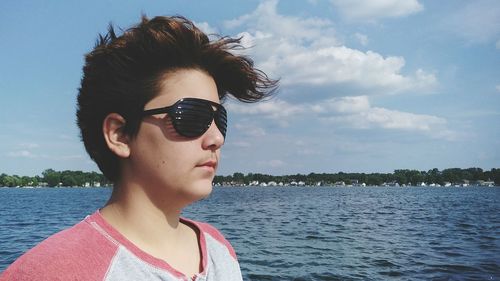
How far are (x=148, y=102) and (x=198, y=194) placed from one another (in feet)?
1.64

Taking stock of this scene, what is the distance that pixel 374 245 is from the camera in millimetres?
23891

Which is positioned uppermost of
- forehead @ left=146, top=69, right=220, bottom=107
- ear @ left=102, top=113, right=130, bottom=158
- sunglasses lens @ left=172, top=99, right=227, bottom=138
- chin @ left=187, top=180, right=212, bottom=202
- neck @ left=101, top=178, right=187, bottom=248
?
forehead @ left=146, top=69, right=220, bottom=107

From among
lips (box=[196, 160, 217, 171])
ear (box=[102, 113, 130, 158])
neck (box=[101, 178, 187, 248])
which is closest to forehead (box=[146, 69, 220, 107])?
ear (box=[102, 113, 130, 158])

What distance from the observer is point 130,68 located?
2086 mm

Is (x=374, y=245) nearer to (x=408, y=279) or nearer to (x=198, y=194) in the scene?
(x=408, y=279)

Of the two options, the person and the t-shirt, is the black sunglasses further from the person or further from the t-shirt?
the t-shirt

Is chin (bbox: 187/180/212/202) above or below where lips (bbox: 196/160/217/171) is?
below

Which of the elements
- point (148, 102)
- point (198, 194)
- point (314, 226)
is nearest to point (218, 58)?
point (148, 102)

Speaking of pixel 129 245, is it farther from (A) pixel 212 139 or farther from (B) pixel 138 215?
(A) pixel 212 139

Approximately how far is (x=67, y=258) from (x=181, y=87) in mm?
923

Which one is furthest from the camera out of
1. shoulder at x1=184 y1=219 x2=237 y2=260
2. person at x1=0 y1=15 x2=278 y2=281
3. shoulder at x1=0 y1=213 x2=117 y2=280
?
shoulder at x1=184 y1=219 x2=237 y2=260

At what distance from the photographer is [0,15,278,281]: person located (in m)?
2.04

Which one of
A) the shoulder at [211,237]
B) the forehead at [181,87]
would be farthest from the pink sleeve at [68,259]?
the shoulder at [211,237]

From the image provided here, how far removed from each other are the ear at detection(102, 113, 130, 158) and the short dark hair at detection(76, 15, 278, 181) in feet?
0.09
